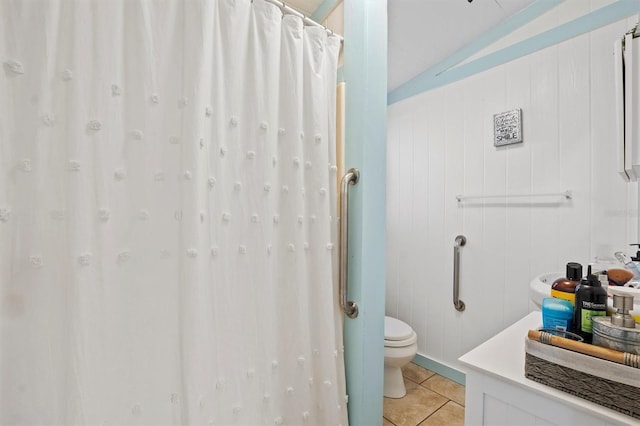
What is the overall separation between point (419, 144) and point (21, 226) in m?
2.38

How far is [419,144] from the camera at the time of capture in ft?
7.80

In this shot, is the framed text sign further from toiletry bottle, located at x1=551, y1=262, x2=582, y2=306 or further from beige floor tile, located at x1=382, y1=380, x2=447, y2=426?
beige floor tile, located at x1=382, y1=380, x2=447, y2=426

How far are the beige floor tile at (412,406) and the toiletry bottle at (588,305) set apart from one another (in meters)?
1.33

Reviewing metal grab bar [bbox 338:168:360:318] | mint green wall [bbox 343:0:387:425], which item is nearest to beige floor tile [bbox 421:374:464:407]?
mint green wall [bbox 343:0:387:425]

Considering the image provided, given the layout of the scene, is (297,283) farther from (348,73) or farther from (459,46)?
(459,46)

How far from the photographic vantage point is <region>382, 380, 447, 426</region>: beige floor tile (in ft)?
5.67

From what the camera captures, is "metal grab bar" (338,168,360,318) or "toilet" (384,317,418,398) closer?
"metal grab bar" (338,168,360,318)

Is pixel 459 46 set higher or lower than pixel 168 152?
higher

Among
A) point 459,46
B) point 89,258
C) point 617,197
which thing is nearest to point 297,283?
point 89,258

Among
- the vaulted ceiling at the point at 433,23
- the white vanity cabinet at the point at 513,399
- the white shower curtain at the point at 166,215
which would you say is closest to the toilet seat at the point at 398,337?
the white shower curtain at the point at 166,215

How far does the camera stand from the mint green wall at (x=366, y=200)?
119 centimetres

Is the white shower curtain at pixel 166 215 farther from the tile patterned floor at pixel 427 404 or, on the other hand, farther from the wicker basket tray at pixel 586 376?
the tile patterned floor at pixel 427 404

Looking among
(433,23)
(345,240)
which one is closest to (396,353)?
(345,240)

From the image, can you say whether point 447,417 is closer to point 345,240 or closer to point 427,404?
point 427,404
